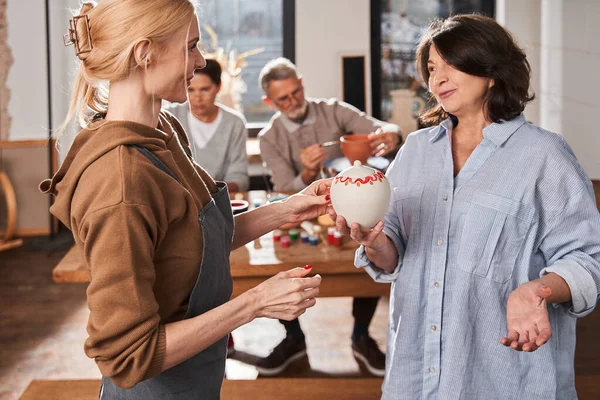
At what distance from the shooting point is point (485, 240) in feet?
5.65

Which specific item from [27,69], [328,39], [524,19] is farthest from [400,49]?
[27,69]

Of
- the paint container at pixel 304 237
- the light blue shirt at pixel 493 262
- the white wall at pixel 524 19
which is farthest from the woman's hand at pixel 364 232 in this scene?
the white wall at pixel 524 19

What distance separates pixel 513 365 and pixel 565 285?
0.24 meters

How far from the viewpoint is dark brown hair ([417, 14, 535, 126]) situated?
1.75 m

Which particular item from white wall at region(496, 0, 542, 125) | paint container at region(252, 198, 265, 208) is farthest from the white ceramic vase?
white wall at region(496, 0, 542, 125)

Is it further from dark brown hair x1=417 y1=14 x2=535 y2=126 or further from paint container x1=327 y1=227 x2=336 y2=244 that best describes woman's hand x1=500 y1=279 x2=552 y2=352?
paint container x1=327 y1=227 x2=336 y2=244

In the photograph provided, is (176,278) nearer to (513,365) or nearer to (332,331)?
(513,365)

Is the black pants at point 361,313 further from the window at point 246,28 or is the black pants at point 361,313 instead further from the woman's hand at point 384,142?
the window at point 246,28

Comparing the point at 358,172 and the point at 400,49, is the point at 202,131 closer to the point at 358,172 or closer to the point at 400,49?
the point at 358,172

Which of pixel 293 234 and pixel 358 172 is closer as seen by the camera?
pixel 358 172

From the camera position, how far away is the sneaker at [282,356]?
3586mm

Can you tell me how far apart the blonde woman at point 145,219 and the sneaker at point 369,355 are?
2036mm

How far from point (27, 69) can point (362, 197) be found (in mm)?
4917

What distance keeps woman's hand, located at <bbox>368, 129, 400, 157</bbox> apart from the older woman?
172 cm
